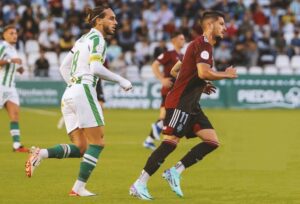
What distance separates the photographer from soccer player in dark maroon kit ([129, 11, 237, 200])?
1003 centimetres

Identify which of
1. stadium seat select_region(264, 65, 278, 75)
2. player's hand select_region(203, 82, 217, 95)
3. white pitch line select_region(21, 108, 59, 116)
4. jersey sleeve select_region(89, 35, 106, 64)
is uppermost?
jersey sleeve select_region(89, 35, 106, 64)

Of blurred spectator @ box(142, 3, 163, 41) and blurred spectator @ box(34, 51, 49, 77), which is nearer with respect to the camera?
blurred spectator @ box(34, 51, 49, 77)

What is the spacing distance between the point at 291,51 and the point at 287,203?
70.3 ft

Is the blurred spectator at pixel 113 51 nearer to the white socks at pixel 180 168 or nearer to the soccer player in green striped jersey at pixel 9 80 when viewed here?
the soccer player in green striped jersey at pixel 9 80

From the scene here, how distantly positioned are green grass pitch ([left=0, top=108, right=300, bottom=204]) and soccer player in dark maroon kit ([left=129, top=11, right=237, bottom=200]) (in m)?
0.33

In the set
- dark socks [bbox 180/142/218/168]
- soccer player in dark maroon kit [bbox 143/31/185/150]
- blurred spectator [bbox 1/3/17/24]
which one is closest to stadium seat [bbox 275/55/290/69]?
blurred spectator [bbox 1/3/17/24]

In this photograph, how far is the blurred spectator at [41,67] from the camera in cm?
2862

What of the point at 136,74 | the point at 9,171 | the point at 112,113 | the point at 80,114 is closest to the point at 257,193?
the point at 80,114

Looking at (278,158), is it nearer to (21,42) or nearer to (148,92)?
(148,92)

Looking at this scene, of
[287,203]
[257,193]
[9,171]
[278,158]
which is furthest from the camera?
[278,158]

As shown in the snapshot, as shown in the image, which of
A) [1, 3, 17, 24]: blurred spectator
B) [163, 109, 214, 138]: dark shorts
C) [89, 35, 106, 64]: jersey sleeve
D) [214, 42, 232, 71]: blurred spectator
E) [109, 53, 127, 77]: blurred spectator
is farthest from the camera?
[1, 3, 17, 24]: blurred spectator

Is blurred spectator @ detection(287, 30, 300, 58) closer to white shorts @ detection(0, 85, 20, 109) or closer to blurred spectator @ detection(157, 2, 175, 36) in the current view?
blurred spectator @ detection(157, 2, 175, 36)

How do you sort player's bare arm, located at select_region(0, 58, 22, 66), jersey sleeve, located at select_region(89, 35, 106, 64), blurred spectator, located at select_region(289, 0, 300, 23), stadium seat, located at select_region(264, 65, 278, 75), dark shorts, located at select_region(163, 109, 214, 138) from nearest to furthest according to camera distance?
jersey sleeve, located at select_region(89, 35, 106, 64) < dark shorts, located at select_region(163, 109, 214, 138) < player's bare arm, located at select_region(0, 58, 22, 66) < stadium seat, located at select_region(264, 65, 278, 75) < blurred spectator, located at select_region(289, 0, 300, 23)

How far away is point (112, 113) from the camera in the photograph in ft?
88.5
